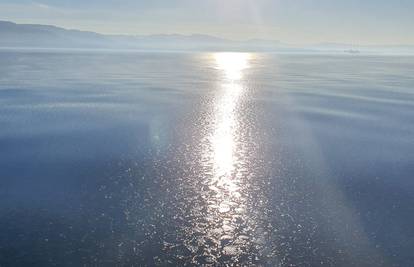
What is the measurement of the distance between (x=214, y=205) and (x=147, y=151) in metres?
9.53

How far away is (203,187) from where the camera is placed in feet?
65.1

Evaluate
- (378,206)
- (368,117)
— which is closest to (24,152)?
(378,206)

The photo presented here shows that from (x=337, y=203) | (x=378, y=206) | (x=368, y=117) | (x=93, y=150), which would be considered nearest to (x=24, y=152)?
(x=93, y=150)

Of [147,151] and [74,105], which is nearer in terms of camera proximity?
[147,151]

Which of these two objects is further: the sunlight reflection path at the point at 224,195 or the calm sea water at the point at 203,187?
the sunlight reflection path at the point at 224,195

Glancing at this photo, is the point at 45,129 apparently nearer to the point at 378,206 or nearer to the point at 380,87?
the point at 378,206

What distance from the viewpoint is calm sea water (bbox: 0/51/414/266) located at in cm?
1445

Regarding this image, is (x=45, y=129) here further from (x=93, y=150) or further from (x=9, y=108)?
(x=9, y=108)

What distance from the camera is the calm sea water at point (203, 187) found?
47.4ft

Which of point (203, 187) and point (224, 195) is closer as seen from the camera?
point (224, 195)

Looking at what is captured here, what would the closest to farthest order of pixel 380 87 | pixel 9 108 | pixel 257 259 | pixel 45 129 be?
pixel 257 259 → pixel 45 129 → pixel 9 108 → pixel 380 87

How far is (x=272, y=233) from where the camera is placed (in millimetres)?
15602

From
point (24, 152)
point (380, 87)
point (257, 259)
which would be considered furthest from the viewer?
point (380, 87)

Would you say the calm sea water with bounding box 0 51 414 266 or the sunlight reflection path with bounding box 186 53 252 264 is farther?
the sunlight reflection path with bounding box 186 53 252 264
